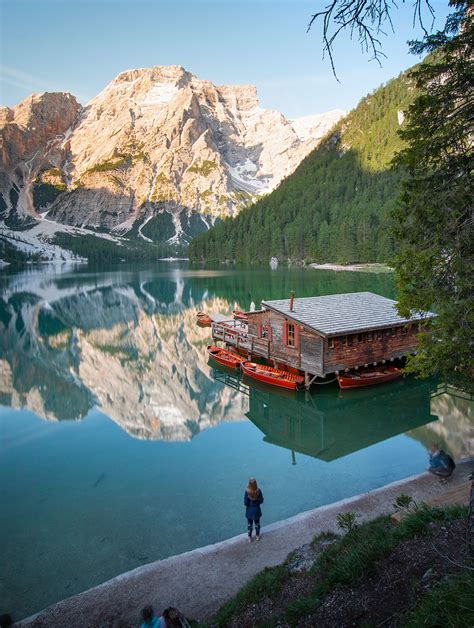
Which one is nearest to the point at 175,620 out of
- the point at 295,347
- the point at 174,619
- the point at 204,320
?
the point at 174,619

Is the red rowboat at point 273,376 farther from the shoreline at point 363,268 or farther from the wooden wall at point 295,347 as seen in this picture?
the shoreline at point 363,268

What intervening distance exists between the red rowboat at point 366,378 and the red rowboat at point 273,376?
273cm

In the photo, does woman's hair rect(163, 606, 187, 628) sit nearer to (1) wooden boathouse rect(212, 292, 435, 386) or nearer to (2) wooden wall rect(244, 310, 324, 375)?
(1) wooden boathouse rect(212, 292, 435, 386)

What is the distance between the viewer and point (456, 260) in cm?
945

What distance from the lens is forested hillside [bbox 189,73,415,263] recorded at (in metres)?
127

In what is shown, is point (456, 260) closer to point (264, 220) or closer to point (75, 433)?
point (75, 433)

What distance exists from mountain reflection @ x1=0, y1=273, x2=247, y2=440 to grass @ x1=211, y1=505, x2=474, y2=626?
14.1 m

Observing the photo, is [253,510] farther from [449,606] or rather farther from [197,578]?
[449,606]

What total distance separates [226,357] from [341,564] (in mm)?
27450

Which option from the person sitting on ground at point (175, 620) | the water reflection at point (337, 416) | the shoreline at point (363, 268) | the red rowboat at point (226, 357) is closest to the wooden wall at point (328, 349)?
the water reflection at point (337, 416)

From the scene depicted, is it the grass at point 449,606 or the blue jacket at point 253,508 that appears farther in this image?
the blue jacket at point 253,508

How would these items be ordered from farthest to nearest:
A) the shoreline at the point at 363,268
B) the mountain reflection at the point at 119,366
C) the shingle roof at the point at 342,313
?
the shoreline at the point at 363,268 < the shingle roof at the point at 342,313 < the mountain reflection at the point at 119,366

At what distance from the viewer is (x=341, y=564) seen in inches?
307

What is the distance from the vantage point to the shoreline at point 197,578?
942 cm
